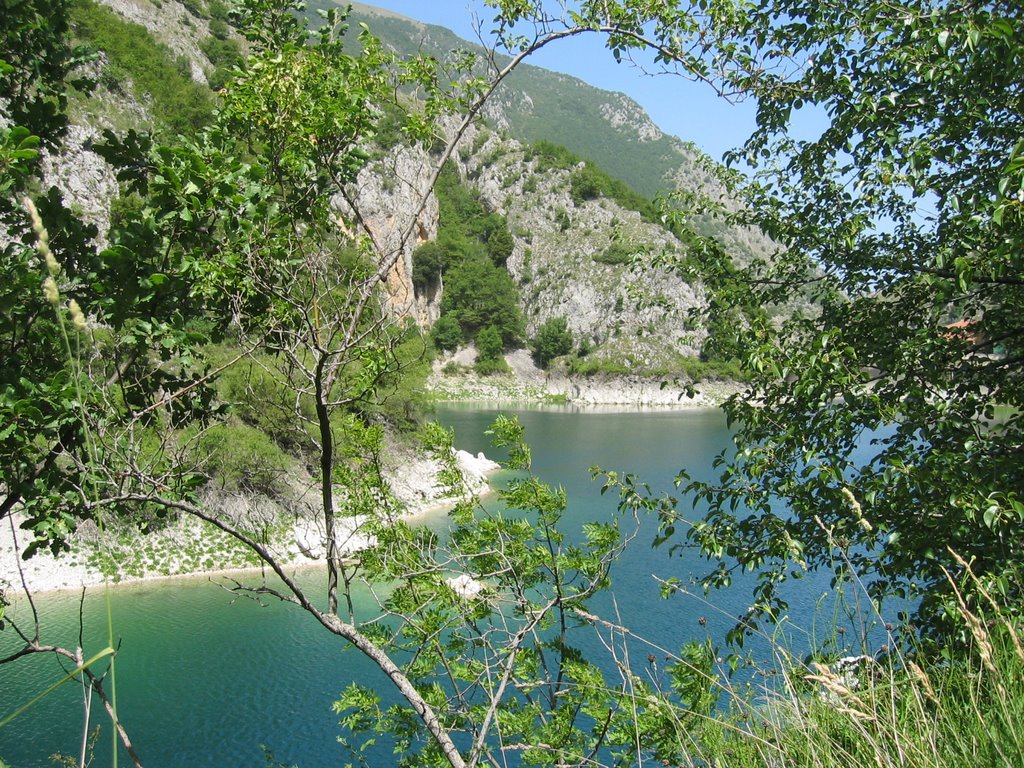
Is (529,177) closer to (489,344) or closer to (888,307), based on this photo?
(489,344)

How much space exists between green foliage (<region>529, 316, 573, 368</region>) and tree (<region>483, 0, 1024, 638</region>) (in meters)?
75.3

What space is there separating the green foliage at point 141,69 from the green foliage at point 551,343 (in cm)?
4186

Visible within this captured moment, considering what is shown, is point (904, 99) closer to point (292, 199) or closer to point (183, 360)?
point (292, 199)

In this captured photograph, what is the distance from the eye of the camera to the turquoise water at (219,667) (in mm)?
9422

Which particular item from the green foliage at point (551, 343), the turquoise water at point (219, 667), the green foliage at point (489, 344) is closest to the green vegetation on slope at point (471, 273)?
the green foliage at point (489, 344)

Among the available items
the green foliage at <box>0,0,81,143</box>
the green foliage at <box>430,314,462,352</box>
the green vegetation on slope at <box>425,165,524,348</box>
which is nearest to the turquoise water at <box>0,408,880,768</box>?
the green foliage at <box>0,0,81,143</box>

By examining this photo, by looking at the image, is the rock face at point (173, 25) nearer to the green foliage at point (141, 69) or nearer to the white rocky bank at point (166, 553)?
the green foliage at point (141, 69)

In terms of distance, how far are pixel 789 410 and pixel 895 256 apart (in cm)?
117

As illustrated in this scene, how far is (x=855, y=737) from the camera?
1882 millimetres

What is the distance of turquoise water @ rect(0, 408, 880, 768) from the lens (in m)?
9.42

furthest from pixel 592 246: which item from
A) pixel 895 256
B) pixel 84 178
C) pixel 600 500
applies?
pixel 895 256

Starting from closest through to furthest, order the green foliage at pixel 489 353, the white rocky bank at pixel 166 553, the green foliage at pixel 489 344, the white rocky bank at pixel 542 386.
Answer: the white rocky bank at pixel 166 553, the white rocky bank at pixel 542 386, the green foliage at pixel 489 353, the green foliage at pixel 489 344

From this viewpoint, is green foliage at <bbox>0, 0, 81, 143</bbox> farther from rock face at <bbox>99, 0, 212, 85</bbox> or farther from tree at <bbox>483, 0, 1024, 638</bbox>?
rock face at <bbox>99, 0, 212, 85</bbox>

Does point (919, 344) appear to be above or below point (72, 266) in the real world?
above
